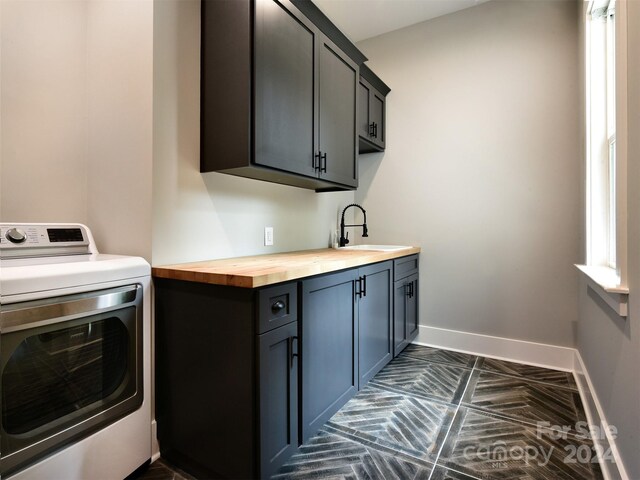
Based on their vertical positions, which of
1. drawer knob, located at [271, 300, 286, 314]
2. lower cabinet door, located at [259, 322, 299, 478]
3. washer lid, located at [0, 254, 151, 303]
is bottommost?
lower cabinet door, located at [259, 322, 299, 478]

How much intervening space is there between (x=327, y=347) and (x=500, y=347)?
6.07 feet

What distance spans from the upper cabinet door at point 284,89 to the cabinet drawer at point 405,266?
1.02 m

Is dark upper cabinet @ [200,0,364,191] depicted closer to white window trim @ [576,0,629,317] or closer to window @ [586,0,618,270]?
white window trim @ [576,0,629,317]

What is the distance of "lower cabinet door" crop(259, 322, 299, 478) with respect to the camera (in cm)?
128

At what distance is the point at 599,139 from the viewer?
6.68 feet

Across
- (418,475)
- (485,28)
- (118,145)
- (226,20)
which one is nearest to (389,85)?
(485,28)

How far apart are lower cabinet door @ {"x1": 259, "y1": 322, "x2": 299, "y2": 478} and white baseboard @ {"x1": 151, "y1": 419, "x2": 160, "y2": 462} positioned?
0.63m

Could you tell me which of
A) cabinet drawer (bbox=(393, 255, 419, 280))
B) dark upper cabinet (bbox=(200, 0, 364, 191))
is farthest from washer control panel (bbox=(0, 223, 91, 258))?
cabinet drawer (bbox=(393, 255, 419, 280))

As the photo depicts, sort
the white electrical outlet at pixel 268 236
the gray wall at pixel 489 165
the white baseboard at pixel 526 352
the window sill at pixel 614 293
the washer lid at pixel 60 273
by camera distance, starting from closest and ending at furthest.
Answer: the washer lid at pixel 60 273 < the window sill at pixel 614 293 < the white baseboard at pixel 526 352 < the white electrical outlet at pixel 268 236 < the gray wall at pixel 489 165

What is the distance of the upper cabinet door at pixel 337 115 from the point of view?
213cm

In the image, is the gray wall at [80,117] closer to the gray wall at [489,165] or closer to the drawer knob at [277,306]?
the drawer knob at [277,306]

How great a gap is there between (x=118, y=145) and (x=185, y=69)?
522 millimetres

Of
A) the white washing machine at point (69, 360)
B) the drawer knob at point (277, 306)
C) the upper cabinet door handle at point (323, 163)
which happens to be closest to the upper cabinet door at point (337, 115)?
the upper cabinet door handle at point (323, 163)

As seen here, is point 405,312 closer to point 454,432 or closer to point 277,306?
point 454,432
